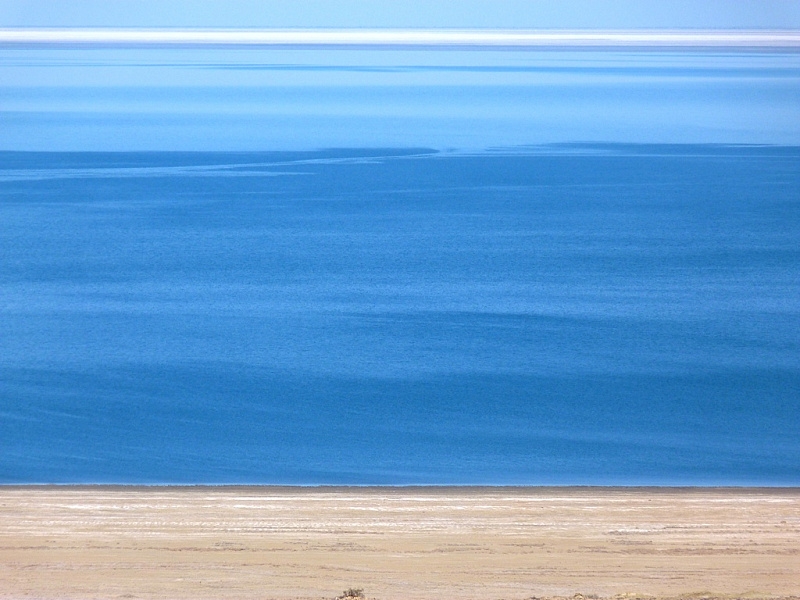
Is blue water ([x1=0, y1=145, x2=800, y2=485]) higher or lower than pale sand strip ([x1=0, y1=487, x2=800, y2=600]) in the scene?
higher

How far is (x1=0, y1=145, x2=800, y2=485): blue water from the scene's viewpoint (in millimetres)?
6105

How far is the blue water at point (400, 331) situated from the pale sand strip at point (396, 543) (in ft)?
3.22

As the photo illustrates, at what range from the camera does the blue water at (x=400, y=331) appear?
6.11 metres

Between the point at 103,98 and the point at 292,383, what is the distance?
2727 centimetres

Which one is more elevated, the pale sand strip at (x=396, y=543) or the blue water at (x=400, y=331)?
the blue water at (x=400, y=331)

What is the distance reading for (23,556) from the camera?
3.92 metres

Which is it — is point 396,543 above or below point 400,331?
below

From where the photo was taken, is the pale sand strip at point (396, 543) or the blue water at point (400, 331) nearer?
the pale sand strip at point (396, 543)

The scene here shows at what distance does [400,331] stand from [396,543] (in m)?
4.64

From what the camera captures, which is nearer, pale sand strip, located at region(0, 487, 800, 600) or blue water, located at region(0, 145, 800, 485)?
pale sand strip, located at region(0, 487, 800, 600)

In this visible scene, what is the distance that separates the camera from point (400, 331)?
866 cm

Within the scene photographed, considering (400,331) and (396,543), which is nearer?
(396,543)

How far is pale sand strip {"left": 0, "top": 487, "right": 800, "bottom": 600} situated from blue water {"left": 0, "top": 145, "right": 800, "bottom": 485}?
0.98 meters

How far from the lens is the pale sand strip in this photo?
3713mm
